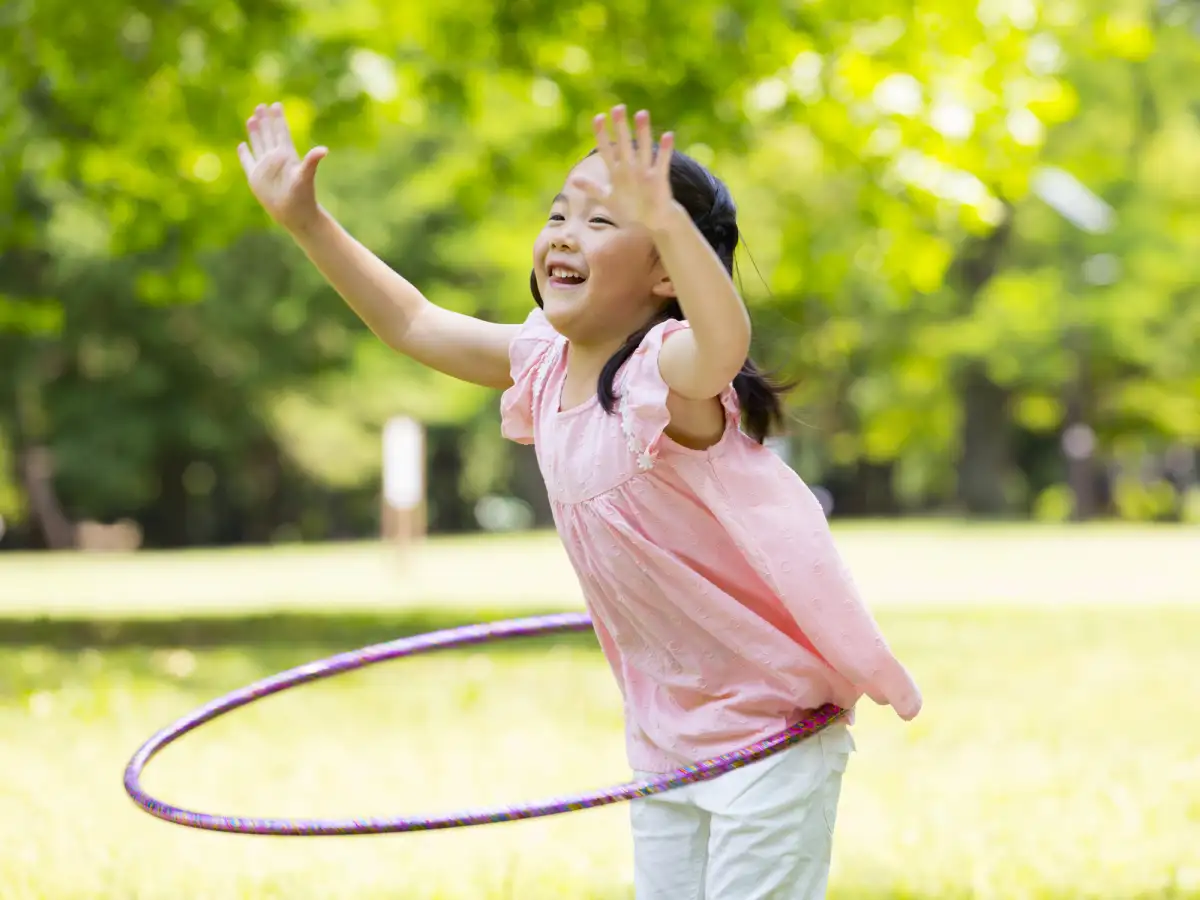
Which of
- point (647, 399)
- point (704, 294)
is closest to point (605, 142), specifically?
point (704, 294)

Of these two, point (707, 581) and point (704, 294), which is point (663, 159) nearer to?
point (704, 294)

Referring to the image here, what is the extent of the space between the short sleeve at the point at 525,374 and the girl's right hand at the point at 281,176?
1.65 feet

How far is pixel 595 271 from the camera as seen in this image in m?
2.82

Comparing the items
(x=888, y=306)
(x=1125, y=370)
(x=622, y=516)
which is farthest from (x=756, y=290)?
(x=622, y=516)

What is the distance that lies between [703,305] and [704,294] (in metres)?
0.02

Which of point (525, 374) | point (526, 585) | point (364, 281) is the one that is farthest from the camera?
point (526, 585)

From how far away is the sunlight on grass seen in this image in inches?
185

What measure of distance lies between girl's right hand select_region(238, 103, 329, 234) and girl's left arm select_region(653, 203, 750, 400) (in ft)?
3.55

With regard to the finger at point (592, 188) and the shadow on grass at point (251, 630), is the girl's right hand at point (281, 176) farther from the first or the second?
the shadow on grass at point (251, 630)

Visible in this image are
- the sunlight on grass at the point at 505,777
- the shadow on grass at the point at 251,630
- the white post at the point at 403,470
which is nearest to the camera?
the sunlight on grass at the point at 505,777

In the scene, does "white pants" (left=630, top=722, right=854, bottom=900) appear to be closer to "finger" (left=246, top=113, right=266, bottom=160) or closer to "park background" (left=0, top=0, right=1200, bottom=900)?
"park background" (left=0, top=0, right=1200, bottom=900)

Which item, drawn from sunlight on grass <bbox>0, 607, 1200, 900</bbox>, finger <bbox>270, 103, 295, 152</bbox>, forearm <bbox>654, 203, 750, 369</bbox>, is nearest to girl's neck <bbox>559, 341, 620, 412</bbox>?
forearm <bbox>654, 203, 750, 369</bbox>

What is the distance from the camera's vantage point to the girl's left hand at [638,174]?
92.9 inches

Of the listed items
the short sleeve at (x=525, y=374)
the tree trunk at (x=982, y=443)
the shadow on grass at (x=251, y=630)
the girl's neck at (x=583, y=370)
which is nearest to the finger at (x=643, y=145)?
the girl's neck at (x=583, y=370)
